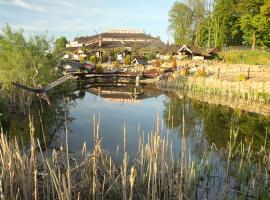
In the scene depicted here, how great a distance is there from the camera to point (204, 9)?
72.2 metres

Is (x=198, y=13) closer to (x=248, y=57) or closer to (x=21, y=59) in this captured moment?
(x=248, y=57)

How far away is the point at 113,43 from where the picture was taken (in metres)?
69.3

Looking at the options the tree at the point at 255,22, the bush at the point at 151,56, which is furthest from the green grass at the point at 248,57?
the bush at the point at 151,56

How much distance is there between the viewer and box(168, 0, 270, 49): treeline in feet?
181

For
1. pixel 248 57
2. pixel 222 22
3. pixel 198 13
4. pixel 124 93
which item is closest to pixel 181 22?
pixel 198 13

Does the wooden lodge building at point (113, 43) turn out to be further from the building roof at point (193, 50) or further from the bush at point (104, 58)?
the building roof at point (193, 50)

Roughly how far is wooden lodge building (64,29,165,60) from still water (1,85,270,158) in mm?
35447

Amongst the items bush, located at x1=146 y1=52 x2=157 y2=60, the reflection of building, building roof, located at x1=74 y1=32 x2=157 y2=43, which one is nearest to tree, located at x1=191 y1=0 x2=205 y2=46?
building roof, located at x1=74 y1=32 x2=157 y2=43

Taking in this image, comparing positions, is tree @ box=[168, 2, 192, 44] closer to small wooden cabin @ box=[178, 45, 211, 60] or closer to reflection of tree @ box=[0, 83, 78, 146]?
small wooden cabin @ box=[178, 45, 211, 60]

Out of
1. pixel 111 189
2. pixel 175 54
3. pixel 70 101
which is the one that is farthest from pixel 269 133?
pixel 175 54

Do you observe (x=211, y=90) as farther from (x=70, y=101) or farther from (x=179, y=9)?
(x=179, y=9)

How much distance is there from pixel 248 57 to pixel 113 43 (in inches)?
1141

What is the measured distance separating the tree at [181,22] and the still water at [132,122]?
4623 centimetres

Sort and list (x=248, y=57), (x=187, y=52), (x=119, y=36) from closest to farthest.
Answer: (x=248, y=57)
(x=187, y=52)
(x=119, y=36)
